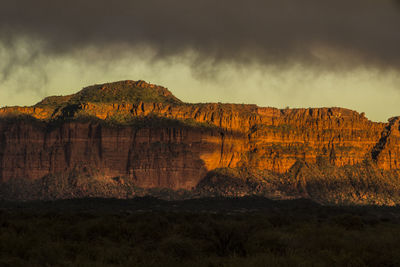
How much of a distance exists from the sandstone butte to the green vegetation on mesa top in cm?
55

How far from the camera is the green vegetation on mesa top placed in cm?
16088

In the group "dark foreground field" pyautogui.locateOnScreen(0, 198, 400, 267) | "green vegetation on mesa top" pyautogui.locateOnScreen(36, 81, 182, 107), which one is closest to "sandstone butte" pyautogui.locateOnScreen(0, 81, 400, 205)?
"green vegetation on mesa top" pyautogui.locateOnScreen(36, 81, 182, 107)

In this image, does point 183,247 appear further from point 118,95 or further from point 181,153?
point 118,95

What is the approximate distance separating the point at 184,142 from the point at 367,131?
164ft

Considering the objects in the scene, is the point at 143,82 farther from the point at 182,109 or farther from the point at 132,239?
the point at 132,239

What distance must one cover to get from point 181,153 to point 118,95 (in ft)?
91.6

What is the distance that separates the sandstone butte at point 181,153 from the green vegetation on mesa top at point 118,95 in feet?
1.82

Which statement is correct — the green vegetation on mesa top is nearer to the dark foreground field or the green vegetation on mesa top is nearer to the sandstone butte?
the sandstone butte

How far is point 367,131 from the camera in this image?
164 meters

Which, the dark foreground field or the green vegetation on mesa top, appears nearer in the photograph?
the dark foreground field

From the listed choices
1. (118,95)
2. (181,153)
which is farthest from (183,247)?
(118,95)

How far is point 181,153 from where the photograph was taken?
14650 centimetres

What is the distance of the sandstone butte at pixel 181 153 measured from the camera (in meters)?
140

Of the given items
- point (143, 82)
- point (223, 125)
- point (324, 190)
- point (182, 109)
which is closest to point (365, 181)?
point (324, 190)
